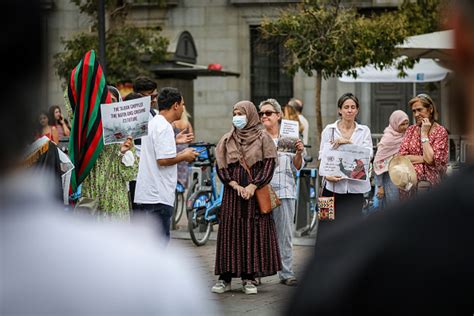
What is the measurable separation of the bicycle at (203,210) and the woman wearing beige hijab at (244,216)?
120 inches

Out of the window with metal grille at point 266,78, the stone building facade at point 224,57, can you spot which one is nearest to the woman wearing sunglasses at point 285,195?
the stone building facade at point 224,57

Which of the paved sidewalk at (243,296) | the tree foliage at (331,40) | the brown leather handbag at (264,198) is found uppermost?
the tree foliage at (331,40)

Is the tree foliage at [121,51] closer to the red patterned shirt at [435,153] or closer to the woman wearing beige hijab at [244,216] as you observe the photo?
the red patterned shirt at [435,153]

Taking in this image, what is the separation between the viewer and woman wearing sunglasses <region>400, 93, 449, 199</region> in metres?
10.5

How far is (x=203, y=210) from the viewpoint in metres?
13.3

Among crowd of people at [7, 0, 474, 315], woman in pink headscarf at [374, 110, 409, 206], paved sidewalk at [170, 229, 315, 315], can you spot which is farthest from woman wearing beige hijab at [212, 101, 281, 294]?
crowd of people at [7, 0, 474, 315]

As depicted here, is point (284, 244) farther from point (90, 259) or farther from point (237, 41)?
point (237, 41)

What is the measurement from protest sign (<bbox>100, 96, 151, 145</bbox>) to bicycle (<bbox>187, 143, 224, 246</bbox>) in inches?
141

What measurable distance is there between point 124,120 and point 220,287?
1815 millimetres

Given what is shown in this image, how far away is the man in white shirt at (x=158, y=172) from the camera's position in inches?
377

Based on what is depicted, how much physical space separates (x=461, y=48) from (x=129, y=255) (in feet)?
1.82

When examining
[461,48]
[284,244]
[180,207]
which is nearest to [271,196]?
[284,244]

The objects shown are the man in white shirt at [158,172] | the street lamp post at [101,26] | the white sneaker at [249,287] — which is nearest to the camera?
the man in white shirt at [158,172]

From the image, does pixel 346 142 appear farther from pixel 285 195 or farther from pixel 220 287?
pixel 220 287
